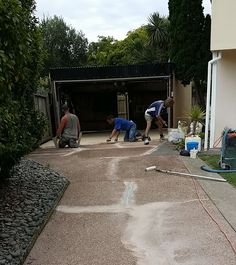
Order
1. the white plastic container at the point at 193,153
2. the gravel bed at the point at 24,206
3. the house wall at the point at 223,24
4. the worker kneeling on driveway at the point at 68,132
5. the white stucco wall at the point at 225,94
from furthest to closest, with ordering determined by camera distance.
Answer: the worker kneeling on driveway at the point at 68,132, the white stucco wall at the point at 225,94, the house wall at the point at 223,24, the white plastic container at the point at 193,153, the gravel bed at the point at 24,206

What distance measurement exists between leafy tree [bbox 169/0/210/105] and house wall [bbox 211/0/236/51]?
7243mm

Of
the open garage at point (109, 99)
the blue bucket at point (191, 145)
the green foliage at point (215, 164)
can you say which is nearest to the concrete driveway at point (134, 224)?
the green foliage at point (215, 164)

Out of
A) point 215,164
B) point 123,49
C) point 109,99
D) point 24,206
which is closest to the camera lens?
point 24,206

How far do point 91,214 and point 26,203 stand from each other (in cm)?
95

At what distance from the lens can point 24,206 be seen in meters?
5.23

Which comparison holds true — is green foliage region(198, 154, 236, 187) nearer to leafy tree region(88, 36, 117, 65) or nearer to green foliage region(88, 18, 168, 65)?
green foliage region(88, 18, 168, 65)

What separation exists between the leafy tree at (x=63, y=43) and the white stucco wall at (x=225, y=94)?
75.0 feet

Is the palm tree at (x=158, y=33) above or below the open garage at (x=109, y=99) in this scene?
above

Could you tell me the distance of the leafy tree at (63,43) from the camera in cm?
3244

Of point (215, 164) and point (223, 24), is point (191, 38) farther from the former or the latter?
point (215, 164)

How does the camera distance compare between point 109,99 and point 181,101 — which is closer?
point 181,101

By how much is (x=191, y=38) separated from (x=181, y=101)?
4.73 metres

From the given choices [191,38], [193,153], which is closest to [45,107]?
[191,38]

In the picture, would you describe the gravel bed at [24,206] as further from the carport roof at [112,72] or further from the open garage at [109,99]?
the open garage at [109,99]
